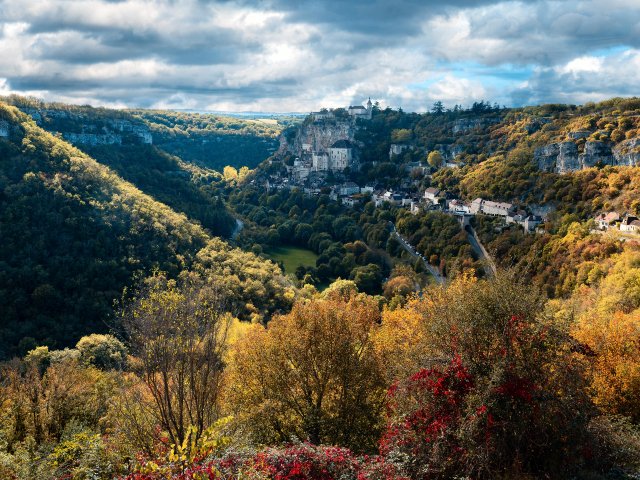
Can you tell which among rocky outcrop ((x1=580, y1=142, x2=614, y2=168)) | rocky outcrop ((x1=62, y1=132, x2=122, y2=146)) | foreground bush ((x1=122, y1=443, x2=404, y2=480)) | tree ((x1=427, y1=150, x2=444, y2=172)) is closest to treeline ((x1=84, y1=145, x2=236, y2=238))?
rocky outcrop ((x1=62, y1=132, x2=122, y2=146))

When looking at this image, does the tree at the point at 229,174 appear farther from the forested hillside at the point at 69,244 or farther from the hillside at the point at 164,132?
the forested hillside at the point at 69,244

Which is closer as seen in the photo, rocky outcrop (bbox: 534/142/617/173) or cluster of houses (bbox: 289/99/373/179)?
rocky outcrop (bbox: 534/142/617/173)

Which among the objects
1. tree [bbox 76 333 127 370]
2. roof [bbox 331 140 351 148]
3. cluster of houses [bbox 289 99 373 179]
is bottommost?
tree [bbox 76 333 127 370]

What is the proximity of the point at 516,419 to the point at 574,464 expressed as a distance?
5.24ft

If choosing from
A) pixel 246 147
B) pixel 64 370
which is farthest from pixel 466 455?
pixel 246 147

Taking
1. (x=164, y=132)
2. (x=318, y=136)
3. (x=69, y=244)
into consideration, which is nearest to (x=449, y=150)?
(x=318, y=136)

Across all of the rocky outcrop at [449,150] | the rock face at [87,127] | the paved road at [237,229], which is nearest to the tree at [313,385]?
the paved road at [237,229]

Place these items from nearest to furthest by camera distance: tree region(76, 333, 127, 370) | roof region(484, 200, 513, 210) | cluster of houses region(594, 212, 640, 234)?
tree region(76, 333, 127, 370) < cluster of houses region(594, 212, 640, 234) < roof region(484, 200, 513, 210)

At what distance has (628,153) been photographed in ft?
194

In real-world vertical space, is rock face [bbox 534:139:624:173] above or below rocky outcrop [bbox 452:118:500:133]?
below

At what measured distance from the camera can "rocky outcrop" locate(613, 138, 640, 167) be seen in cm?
5800

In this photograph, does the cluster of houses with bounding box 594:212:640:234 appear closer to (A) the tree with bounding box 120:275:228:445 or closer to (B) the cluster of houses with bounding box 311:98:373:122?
(A) the tree with bounding box 120:275:228:445

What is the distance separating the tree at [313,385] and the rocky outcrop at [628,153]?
55.7 m

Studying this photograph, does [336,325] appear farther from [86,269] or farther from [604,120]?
[604,120]
